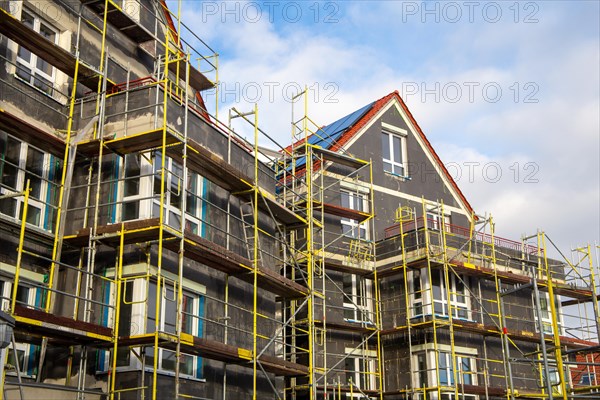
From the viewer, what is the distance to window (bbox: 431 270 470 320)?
24.7 meters

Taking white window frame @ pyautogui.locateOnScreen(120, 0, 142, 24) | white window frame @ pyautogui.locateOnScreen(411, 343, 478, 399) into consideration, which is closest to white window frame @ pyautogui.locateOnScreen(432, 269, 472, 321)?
white window frame @ pyautogui.locateOnScreen(411, 343, 478, 399)

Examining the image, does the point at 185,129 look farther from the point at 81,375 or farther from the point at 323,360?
the point at 323,360

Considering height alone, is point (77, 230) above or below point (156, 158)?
below

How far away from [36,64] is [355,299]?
13180 millimetres

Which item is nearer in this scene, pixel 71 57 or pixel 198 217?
pixel 71 57

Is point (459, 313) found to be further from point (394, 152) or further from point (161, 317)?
point (161, 317)

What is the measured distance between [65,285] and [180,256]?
2.50 meters

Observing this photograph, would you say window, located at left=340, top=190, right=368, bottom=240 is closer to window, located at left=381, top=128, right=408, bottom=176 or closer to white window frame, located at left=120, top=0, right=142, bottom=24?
window, located at left=381, top=128, right=408, bottom=176

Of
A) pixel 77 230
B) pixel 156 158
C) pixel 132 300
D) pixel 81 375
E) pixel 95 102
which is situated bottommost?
pixel 81 375

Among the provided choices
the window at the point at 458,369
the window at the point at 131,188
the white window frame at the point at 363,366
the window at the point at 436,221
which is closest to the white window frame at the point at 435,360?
the window at the point at 458,369

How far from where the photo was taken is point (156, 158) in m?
16.9

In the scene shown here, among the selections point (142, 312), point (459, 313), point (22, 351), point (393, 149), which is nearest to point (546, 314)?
point (459, 313)

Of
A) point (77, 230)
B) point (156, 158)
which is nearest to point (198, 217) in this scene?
Answer: point (156, 158)

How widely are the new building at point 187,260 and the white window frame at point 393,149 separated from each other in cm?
215
